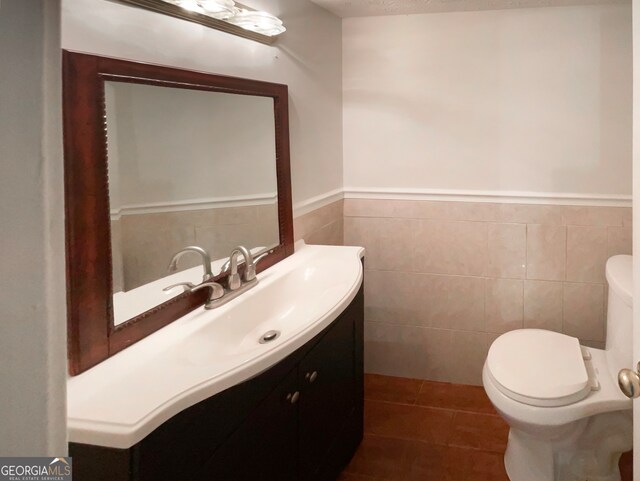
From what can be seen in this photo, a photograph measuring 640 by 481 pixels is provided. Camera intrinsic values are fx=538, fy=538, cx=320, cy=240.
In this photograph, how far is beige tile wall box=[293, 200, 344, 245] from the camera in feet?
8.11

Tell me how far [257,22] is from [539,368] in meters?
1.66

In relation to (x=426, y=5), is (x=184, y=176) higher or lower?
lower

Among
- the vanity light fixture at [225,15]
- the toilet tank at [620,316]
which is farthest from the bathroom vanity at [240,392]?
the toilet tank at [620,316]

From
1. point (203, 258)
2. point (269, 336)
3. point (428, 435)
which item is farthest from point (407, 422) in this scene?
point (203, 258)

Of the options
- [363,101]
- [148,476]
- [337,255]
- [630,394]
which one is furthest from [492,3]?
[148,476]

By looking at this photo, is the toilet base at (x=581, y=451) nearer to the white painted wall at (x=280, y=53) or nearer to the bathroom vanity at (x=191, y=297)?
the bathroom vanity at (x=191, y=297)

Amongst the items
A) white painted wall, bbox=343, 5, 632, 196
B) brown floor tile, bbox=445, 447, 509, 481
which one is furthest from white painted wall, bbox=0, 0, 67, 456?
white painted wall, bbox=343, 5, 632, 196

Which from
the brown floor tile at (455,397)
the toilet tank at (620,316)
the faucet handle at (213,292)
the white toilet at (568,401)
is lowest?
the brown floor tile at (455,397)

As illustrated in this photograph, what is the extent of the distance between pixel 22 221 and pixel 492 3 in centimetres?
259

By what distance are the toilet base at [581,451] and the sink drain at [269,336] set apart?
1.11 metres

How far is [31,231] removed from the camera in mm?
463

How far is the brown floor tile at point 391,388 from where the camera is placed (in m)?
2.88

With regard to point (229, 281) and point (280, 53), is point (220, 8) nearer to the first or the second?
point (280, 53)

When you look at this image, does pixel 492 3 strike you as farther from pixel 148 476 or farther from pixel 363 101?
pixel 148 476
